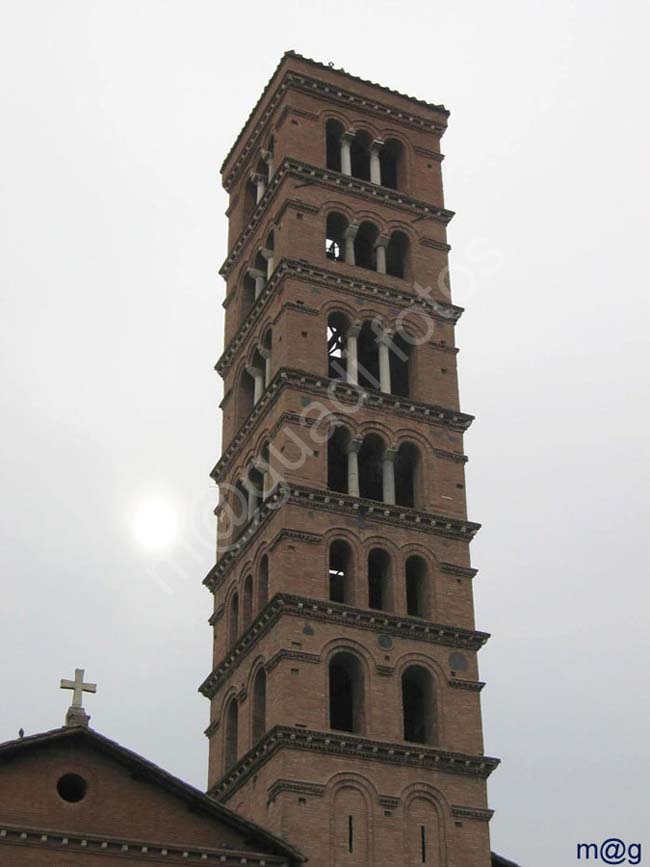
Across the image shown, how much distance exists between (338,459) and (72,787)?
43.1 feet

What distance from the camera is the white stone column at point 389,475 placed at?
4275cm

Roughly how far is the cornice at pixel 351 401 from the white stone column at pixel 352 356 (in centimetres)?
71

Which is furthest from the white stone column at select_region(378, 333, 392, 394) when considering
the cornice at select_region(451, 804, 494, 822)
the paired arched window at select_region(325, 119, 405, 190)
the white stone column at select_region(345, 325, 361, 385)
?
the cornice at select_region(451, 804, 494, 822)

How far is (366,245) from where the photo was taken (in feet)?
162

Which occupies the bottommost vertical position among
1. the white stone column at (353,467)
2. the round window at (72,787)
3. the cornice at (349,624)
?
the round window at (72,787)

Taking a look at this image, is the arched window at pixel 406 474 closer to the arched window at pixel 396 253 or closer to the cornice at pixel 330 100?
the arched window at pixel 396 253

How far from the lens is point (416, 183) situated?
5056cm

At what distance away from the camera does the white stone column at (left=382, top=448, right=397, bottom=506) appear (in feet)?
140

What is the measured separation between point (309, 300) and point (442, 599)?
32.4 feet

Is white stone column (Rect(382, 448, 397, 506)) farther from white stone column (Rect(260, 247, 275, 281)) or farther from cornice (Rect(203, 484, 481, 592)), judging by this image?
white stone column (Rect(260, 247, 275, 281))

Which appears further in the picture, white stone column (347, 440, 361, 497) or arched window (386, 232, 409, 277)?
arched window (386, 232, 409, 277)

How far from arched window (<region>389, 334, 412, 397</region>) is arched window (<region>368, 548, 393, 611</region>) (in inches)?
245

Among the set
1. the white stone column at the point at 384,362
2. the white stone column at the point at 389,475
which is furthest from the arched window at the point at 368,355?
the white stone column at the point at 389,475

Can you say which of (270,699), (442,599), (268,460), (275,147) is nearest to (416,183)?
(275,147)
